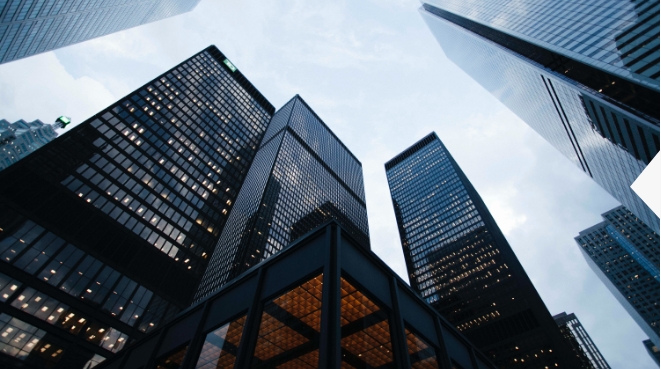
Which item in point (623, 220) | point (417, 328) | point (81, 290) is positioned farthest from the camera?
point (623, 220)

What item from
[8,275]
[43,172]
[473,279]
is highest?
[473,279]

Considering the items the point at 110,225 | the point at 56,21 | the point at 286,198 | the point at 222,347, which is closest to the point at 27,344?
the point at 110,225

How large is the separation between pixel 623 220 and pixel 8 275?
245 m

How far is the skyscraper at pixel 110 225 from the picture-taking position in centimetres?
4572

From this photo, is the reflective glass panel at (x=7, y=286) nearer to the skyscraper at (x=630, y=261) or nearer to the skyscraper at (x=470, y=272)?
the skyscraper at (x=470, y=272)

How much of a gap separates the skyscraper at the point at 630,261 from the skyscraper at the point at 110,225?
193301mm

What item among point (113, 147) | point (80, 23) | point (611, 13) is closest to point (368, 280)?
point (611, 13)

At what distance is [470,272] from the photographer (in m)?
124

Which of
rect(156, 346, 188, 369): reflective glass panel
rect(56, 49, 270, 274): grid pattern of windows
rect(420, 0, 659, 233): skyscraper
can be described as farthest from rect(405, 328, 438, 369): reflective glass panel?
rect(56, 49, 270, 274): grid pattern of windows

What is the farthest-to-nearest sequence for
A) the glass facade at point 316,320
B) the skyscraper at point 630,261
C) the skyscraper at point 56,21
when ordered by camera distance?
1. the skyscraper at point 630,261
2. the skyscraper at point 56,21
3. the glass facade at point 316,320

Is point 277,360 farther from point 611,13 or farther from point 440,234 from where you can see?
point 440,234

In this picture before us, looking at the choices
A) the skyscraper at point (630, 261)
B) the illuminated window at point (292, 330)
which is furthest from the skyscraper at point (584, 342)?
the illuminated window at point (292, 330)

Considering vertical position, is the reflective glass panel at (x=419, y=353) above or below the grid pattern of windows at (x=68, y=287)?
below

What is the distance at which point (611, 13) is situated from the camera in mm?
53125
